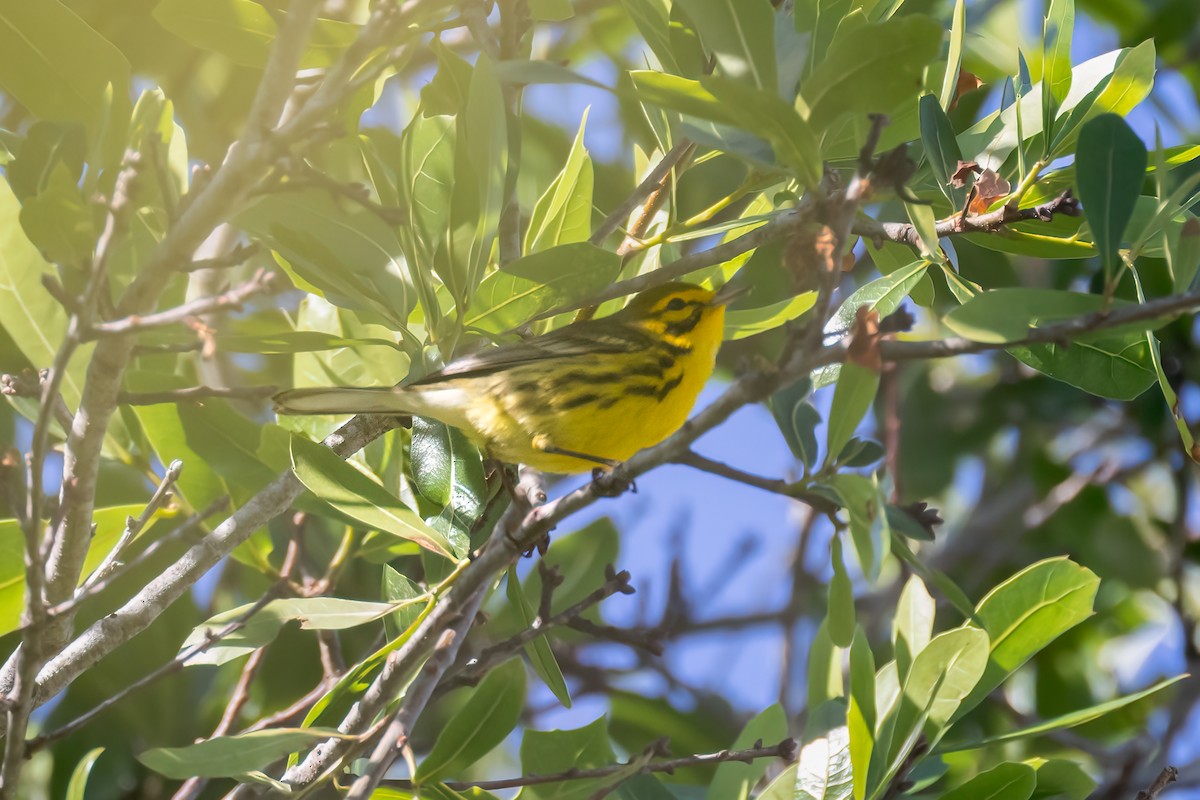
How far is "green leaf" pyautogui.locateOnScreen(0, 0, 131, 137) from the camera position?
2.68 metres

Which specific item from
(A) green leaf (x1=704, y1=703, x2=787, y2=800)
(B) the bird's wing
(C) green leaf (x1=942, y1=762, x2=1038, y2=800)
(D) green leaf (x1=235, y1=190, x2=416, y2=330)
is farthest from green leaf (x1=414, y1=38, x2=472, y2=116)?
(C) green leaf (x1=942, y1=762, x2=1038, y2=800)

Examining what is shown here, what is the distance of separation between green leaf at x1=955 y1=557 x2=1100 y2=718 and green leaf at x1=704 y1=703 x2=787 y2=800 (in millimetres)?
501

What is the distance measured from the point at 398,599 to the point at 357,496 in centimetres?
39

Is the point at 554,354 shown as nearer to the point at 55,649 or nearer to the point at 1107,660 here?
the point at 55,649

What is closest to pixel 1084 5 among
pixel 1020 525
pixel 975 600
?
pixel 1020 525

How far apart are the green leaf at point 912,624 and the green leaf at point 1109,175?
104 cm

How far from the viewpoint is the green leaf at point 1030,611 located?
2.57 m

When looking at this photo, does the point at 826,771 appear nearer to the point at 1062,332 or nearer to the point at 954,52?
the point at 1062,332

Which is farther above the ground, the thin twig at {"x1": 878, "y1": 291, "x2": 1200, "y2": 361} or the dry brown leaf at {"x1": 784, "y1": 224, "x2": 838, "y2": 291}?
the dry brown leaf at {"x1": 784, "y1": 224, "x2": 838, "y2": 291}

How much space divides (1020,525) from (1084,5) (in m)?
2.81

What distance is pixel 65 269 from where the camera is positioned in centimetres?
289

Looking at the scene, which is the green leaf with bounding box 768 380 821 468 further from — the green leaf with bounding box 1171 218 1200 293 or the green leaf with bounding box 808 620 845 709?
the green leaf with bounding box 1171 218 1200 293

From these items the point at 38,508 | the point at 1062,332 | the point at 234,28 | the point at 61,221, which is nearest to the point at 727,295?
the point at 234,28

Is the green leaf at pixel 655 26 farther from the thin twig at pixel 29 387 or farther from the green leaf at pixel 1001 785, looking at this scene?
the green leaf at pixel 1001 785
